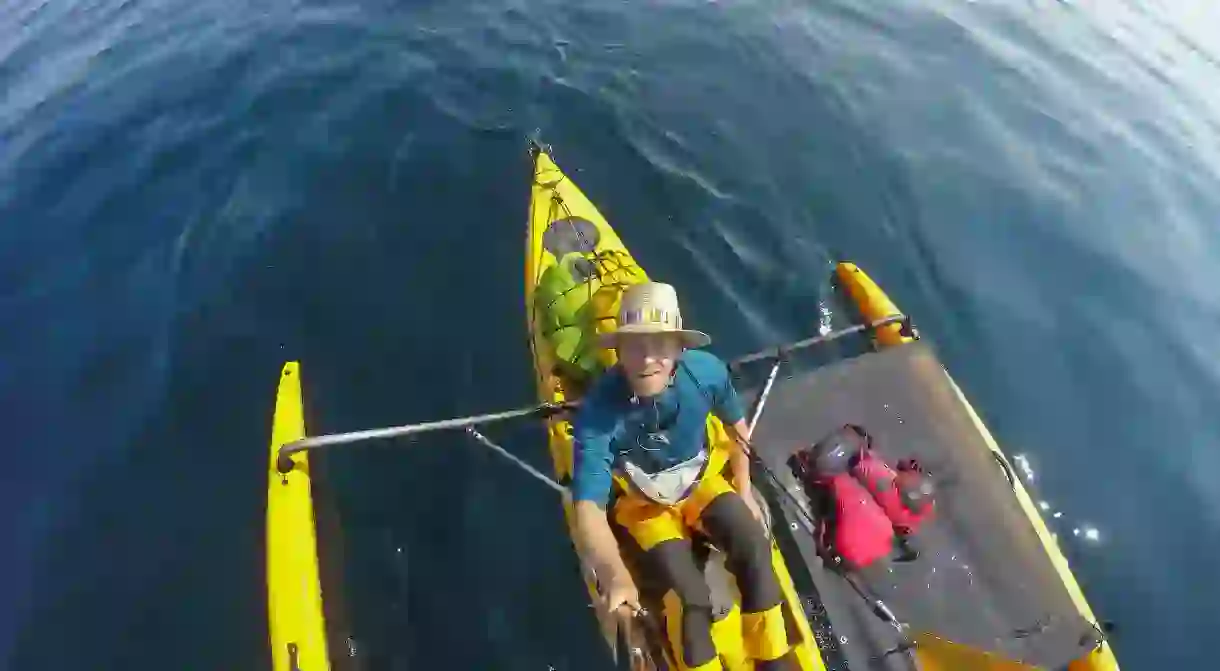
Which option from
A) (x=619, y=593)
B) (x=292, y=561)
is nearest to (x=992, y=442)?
(x=619, y=593)

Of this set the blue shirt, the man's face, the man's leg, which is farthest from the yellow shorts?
the man's face

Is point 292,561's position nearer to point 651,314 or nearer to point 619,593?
point 619,593

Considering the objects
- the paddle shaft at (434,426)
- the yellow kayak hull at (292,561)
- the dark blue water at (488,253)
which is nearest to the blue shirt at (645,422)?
the paddle shaft at (434,426)

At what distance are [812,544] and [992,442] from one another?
177 centimetres

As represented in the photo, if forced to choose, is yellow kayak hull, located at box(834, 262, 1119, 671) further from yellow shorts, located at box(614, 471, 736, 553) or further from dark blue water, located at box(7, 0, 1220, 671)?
yellow shorts, located at box(614, 471, 736, 553)

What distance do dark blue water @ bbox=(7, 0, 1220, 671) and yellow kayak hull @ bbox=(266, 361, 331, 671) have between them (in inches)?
14.5

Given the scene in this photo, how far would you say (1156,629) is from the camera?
574 centimetres

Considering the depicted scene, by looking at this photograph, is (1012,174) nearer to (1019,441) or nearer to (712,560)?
(1019,441)

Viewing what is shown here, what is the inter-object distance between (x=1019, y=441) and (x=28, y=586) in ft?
27.2

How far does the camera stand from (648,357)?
11.8 ft

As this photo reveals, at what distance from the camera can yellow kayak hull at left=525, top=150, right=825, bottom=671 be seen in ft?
15.2

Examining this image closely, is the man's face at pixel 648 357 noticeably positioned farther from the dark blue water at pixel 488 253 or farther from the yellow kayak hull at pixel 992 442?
the yellow kayak hull at pixel 992 442

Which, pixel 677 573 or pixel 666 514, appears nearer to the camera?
pixel 677 573

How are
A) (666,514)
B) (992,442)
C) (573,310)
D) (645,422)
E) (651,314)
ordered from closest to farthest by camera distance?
1. (651,314)
2. (645,422)
3. (666,514)
4. (992,442)
5. (573,310)
